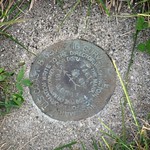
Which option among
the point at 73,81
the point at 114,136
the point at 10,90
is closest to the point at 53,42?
the point at 73,81

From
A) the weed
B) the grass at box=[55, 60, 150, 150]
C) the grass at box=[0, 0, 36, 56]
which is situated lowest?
the grass at box=[55, 60, 150, 150]

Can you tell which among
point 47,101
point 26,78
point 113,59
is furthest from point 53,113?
point 113,59

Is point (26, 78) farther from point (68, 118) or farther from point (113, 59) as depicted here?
point (113, 59)

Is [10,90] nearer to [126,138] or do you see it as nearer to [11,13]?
[11,13]

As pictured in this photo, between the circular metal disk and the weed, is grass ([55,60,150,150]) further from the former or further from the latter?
the weed

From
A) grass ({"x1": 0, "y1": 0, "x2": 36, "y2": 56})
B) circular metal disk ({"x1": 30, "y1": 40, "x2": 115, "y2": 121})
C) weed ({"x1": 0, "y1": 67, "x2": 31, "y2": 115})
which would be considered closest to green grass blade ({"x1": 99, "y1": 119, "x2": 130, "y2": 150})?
circular metal disk ({"x1": 30, "y1": 40, "x2": 115, "y2": 121})
